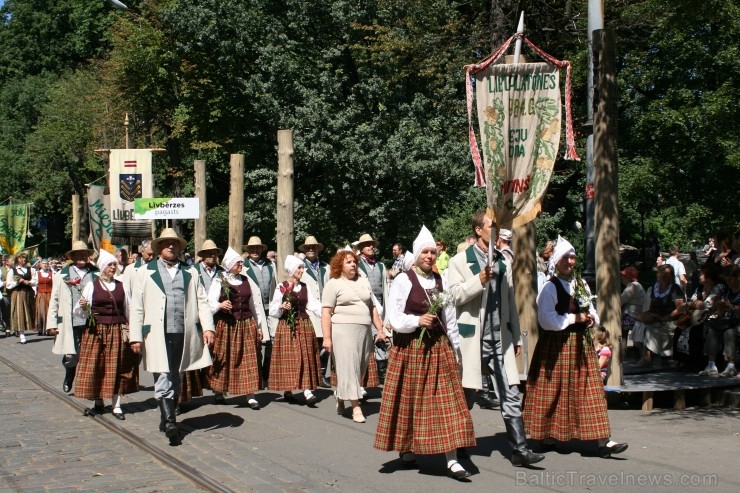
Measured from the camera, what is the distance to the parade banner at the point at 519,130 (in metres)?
8.55

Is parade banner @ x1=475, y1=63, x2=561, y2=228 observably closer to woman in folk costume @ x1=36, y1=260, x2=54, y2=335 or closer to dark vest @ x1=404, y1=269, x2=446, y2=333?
dark vest @ x1=404, y1=269, x2=446, y2=333

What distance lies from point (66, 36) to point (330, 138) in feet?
112

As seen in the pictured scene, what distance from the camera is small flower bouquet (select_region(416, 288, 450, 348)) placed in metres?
7.42

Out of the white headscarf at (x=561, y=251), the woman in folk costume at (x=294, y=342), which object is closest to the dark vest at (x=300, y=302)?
the woman in folk costume at (x=294, y=342)

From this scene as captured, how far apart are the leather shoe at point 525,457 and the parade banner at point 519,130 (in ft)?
6.69

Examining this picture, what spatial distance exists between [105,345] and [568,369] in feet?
19.1

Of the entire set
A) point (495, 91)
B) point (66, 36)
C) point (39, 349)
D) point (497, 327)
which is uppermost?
point (66, 36)

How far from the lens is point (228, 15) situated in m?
28.2

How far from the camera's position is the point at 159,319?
940 cm

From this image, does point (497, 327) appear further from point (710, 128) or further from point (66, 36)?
point (66, 36)

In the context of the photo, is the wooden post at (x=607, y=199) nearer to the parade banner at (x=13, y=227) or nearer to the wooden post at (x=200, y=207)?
the wooden post at (x=200, y=207)

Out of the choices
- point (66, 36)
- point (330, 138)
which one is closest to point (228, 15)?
point (330, 138)

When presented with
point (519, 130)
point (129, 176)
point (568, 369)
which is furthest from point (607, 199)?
point (129, 176)

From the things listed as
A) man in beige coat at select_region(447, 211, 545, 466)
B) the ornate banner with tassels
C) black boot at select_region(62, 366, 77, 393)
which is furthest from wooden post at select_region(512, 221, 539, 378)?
black boot at select_region(62, 366, 77, 393)
